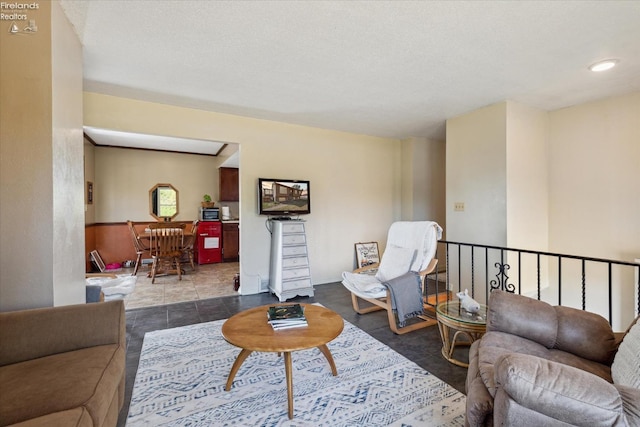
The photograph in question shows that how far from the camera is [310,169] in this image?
4496mm

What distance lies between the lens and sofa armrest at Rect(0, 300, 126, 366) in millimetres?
1354

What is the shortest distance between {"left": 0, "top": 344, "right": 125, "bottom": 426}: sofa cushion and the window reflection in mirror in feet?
17.8

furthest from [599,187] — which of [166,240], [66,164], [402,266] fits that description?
[166,240]

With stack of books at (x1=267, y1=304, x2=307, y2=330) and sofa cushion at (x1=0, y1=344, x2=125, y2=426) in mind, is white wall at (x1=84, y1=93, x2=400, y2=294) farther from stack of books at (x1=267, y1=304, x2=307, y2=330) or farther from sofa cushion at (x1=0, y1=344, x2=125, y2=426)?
sofa cushion at (x1=0, y1=344, x2=125, y2=426)

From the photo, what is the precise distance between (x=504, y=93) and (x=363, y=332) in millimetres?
3091

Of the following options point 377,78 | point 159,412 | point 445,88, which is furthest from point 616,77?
point 159,412

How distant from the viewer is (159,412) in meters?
1.66

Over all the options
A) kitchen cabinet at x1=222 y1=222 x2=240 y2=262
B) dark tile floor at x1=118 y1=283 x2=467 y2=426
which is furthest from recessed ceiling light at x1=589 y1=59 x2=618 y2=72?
kitchen cabinet at x1=222 y1=222 x2=240 y2=262

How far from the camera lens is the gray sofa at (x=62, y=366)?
1.01 metres

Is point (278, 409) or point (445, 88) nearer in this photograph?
point (278, 409)

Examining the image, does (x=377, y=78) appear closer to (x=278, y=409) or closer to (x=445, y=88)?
(x=445, y=88)

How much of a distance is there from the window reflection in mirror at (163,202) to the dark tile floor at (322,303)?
11.1ft

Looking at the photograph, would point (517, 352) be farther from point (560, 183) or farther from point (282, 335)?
point (560, 183)

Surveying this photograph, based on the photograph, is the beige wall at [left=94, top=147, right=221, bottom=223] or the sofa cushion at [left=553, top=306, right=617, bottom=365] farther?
the beige wall at [left=94, top=147, right=221, bottom=223]
